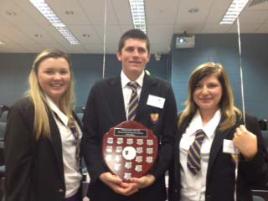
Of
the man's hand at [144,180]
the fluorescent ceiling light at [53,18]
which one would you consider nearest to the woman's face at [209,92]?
the man's hand at [144,180]

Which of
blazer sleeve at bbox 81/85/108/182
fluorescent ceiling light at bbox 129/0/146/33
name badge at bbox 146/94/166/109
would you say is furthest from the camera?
fluorescent ceiling light at bbox 129/0/146/33

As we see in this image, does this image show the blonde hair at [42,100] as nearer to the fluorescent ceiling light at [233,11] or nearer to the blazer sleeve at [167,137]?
the blazer sleeve at [167,137]

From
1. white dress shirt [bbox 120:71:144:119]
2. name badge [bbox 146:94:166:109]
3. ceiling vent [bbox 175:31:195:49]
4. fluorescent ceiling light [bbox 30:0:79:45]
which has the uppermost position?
fluorescent ceiling light [bbox 30:0:79:45]

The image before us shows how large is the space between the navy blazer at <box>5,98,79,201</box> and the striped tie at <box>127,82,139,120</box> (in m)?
0.40

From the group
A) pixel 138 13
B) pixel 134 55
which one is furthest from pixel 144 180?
pixel 138 13

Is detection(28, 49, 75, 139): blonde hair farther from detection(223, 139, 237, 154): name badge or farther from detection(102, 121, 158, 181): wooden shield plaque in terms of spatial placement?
detection(223, 139, 237, 154): name badge

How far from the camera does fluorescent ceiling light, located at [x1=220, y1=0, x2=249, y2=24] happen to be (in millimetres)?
5844

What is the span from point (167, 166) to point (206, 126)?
1.05ft

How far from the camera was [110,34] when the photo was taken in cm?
801

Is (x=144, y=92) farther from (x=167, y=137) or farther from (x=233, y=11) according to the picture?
(x=233, y=11)

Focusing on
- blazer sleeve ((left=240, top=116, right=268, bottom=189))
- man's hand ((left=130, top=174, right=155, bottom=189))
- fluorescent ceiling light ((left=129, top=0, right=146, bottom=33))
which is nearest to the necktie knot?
blazer sleeve ((left=240, top=116, right=268, bottom=189))

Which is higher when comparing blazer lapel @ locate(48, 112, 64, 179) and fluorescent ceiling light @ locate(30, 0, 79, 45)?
fluorescent ceiling light @ locate(30, 0, 79, 45)

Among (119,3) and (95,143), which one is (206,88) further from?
(119,3)

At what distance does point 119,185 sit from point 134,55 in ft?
2.24
